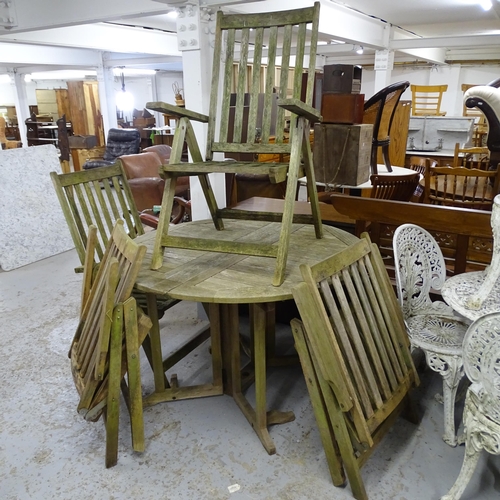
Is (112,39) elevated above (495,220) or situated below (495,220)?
above

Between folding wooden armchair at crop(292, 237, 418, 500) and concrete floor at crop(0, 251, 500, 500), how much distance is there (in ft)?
0.57

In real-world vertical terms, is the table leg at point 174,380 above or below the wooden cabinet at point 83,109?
below

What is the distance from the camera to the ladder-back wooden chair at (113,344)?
66.7 inches

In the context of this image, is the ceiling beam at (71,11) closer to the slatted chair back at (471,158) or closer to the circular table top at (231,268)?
the circular table top at (231,268)

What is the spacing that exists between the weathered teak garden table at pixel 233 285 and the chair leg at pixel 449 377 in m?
0.63

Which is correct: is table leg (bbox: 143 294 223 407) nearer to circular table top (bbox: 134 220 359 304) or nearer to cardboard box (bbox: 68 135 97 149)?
circular table top (bbox: 134 220 359 304)

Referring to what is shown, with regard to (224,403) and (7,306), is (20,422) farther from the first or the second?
(7,306)

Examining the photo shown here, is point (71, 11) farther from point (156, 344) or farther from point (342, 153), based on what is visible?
point (156, 344)

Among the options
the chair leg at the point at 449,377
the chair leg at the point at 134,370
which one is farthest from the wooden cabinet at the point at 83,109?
the chair leg at the point at 449,377

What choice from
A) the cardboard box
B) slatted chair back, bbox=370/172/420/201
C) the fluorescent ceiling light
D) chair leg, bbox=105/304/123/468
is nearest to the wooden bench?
slatted chair back, bbox=370/172/420/201

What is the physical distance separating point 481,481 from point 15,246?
4.19m

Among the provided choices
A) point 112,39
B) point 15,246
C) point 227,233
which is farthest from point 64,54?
point 227,233

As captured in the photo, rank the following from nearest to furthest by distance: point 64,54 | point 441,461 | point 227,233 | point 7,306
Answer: point 441,461, point 227,233, point 7,306, point 64,54

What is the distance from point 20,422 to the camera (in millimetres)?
2182
